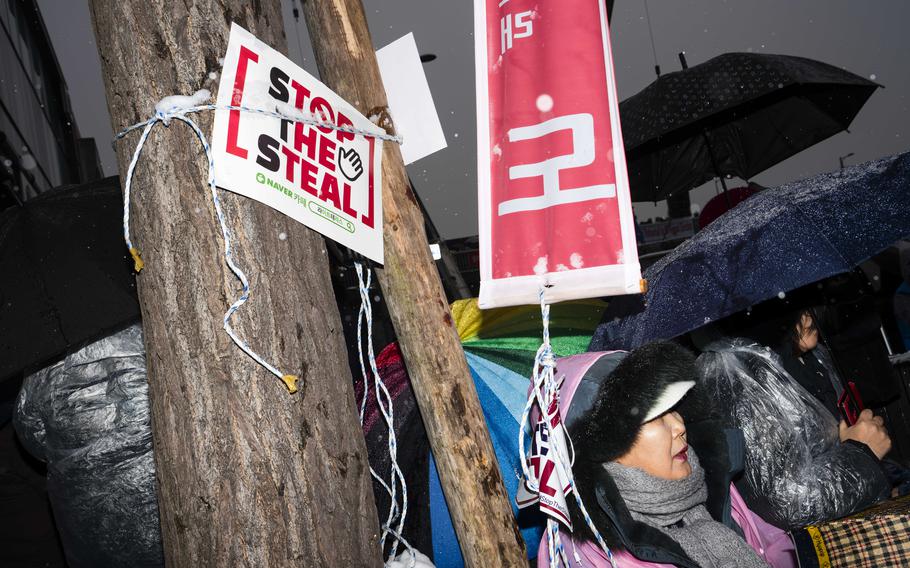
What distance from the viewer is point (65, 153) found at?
61.7ft

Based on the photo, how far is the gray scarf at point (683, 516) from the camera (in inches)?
85.7

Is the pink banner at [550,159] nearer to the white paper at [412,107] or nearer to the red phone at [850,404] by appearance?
the white paper at [412,107]

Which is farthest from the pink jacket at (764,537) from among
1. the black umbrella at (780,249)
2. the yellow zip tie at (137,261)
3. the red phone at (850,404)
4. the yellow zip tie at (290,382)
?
the yellow zip tie at (137,261)

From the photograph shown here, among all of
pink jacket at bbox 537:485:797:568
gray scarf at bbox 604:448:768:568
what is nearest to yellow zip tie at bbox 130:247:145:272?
gray scarf at bbox 604:448:768:568

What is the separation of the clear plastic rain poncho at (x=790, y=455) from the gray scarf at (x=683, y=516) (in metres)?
0.38

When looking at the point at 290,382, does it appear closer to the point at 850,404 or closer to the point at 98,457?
the point at 98,457

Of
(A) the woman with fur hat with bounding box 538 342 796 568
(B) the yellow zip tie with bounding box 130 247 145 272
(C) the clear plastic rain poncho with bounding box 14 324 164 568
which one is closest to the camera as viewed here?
(B) the yellow zip tie with bounding box 130 247 145 272

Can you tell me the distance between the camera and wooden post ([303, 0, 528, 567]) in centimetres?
191

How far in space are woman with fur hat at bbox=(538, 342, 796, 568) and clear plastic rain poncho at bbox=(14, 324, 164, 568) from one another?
1.68 metres

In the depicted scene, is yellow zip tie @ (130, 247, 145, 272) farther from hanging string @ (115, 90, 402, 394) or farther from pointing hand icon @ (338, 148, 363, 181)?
pointing hand icon @ (338, 148, 363, 181)

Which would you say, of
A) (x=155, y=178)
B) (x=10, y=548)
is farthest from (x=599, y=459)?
(x=10, y=548)

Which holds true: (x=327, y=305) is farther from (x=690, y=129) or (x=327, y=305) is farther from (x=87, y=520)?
(x=690, y=129)

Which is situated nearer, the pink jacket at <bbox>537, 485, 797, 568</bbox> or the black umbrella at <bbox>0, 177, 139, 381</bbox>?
the black umbrella at <bbox>0, 177, 139, 381</bbox>

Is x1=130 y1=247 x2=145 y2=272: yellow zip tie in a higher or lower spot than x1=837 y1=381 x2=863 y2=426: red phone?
higher
